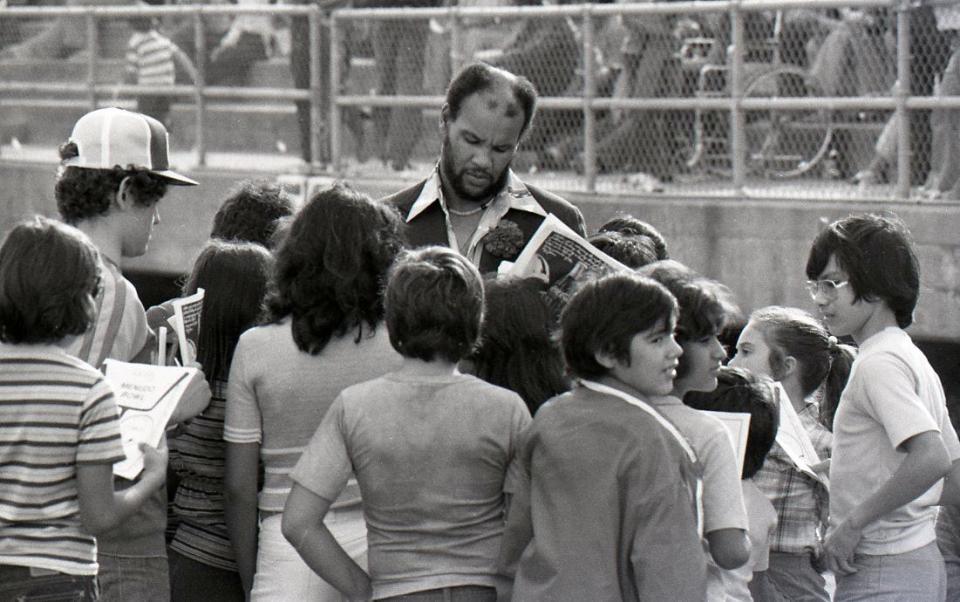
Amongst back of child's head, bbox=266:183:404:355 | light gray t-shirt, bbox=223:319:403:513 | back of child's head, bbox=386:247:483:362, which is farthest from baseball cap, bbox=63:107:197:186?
back of child's head, bbox=386:247:483:362

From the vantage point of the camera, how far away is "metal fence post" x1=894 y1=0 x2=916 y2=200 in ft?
26.9

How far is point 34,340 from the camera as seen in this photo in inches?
134

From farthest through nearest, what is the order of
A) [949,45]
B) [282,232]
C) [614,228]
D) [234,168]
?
[234,168]
[949,45]
[614,228]
[282,232]

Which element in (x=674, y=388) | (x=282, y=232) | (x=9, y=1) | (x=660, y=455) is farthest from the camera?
(x=9, y=1)

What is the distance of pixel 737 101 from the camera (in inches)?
345

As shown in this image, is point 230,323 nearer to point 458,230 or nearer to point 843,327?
point 458,230

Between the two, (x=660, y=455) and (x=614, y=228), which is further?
(x=614, y=228)

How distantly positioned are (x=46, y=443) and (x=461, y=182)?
1.86 meters

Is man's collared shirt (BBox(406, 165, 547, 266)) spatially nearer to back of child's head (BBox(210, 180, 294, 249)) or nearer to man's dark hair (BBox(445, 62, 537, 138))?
man's dark hair (BBox(445, 62, 537, 138))

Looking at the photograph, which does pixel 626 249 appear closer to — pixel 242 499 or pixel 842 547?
pixel 842 547

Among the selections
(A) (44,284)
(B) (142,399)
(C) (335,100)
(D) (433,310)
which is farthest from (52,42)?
(D) (433,310)

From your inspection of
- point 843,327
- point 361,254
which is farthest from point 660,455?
point 843,327

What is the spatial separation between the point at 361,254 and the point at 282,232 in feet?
1.36

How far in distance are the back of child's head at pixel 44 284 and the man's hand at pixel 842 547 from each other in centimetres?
203
